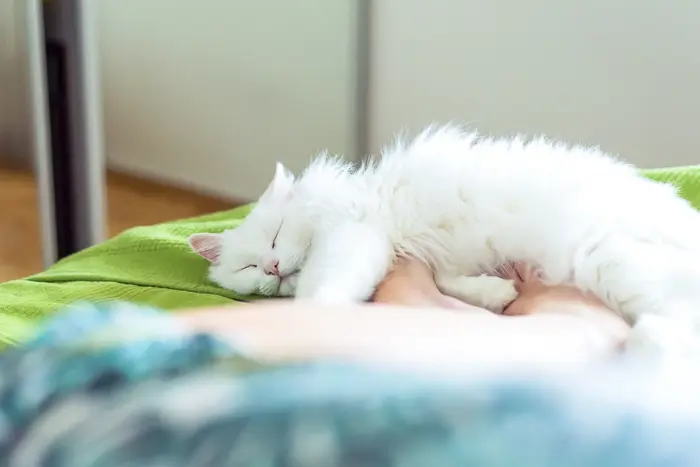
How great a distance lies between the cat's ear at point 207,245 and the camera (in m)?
1.44

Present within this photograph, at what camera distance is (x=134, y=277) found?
143 cm

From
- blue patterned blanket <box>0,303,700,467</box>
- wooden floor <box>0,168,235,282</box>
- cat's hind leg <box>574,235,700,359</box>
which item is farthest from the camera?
wooden floor <box>0,168,235,282</box>

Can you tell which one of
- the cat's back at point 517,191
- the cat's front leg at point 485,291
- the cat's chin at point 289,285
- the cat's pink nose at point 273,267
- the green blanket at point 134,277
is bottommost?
the green blanket at point 134,277

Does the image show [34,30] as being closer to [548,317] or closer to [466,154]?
[466,154]

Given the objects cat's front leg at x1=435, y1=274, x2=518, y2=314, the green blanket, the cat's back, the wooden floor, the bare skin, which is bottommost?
the wooden floor

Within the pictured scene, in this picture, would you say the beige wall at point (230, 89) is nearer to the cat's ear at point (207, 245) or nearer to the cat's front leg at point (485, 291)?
the cat's ear at point (207, 245)

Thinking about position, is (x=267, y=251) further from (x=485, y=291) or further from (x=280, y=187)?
(x=485, y=291)

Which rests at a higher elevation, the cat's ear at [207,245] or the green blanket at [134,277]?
the cat's ear at [207,245]

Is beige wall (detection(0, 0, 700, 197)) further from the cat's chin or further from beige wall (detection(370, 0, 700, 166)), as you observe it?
the cat's chin

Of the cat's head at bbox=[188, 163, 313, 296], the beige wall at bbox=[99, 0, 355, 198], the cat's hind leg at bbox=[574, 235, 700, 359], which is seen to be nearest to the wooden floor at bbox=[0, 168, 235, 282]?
the beige wall at bbox=[99, 0, 355, 198]

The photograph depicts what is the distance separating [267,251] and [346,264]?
24cm

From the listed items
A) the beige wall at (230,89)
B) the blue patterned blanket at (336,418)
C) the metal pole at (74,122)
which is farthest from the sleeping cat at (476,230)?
the beige wall at (230,89)

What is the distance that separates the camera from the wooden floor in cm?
232

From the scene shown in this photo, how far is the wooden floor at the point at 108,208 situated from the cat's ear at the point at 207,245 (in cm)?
109
